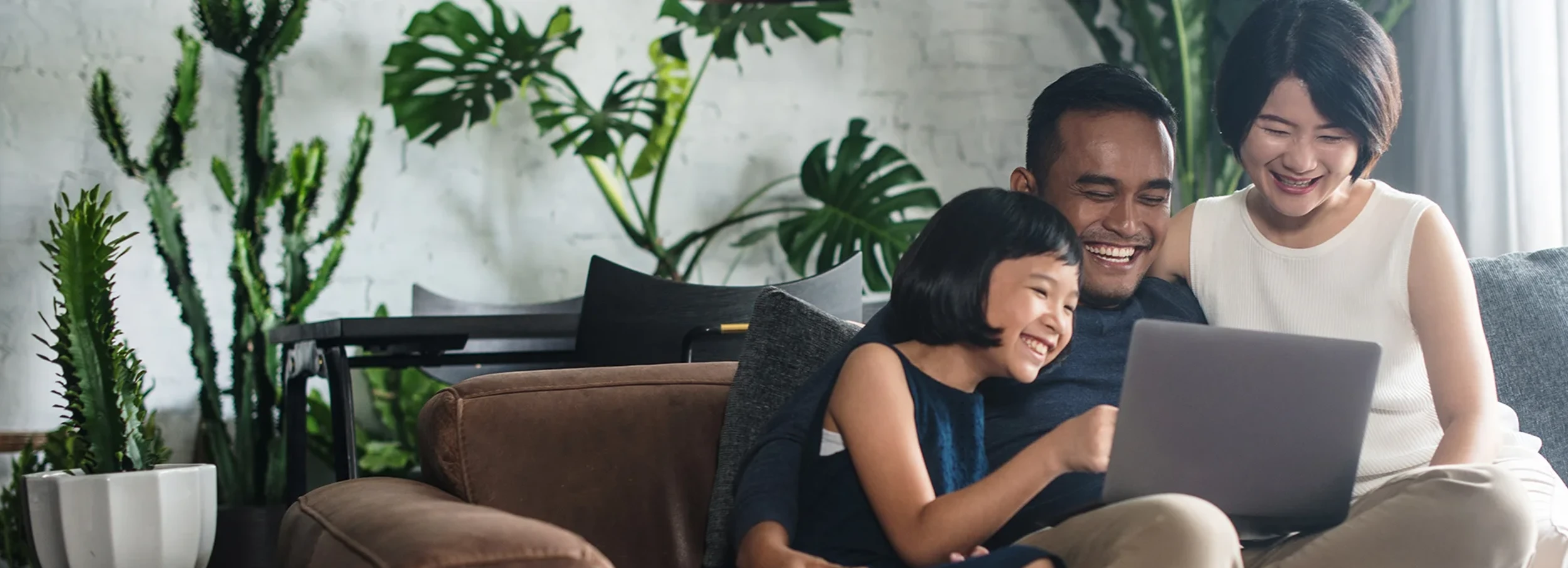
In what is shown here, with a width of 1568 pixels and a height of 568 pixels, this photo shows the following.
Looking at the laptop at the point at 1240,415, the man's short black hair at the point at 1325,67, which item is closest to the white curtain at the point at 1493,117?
the man's short black hair at the point at 1325,67

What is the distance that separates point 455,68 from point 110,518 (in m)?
1.38

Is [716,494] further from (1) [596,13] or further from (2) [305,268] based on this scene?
(1) [596,13]

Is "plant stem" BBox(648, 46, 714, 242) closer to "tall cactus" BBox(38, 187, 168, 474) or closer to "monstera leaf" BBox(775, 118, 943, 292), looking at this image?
"monstera leaf" BBox(775, 118, 943, 292)

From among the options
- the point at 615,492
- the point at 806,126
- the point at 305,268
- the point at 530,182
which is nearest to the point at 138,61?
the point at 305,268

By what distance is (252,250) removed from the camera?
292 cm

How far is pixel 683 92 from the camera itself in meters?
3.55

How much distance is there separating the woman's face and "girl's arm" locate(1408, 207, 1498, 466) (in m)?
0.10

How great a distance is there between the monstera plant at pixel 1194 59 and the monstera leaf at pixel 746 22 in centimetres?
84

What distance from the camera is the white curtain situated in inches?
114

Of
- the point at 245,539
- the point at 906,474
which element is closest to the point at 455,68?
the point at 245,539

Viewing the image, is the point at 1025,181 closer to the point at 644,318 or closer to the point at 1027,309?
the point at 1027,309

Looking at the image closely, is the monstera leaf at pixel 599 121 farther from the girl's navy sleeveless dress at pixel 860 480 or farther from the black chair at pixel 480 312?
the girl's navy sleeveless dress at pixel 860 480

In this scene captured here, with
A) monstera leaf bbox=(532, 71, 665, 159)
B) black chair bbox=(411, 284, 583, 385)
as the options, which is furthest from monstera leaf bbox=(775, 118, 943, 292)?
black chair bbox=(411, 284, 583, 385)

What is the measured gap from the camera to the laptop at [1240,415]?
1.05 m
